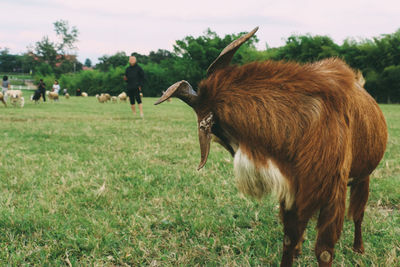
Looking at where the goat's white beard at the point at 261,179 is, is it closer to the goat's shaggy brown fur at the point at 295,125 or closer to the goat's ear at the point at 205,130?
the goat's shaggy brown fur at the point at 295,125

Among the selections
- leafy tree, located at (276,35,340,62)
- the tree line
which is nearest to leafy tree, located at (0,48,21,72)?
the tree line

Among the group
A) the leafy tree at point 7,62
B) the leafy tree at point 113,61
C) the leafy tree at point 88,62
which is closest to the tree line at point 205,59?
the leafy tree at point 113,61

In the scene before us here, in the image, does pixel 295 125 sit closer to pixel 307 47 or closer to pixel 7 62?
pixel 307 47

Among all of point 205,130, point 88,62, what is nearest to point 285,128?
point 205,130

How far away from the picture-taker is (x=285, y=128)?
5.06ft

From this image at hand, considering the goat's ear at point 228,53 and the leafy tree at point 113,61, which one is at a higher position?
the leafy tree at point 113,61

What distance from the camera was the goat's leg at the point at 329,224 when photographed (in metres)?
1.67

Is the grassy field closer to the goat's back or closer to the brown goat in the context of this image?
the brown goat

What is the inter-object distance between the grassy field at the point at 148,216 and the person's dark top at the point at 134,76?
6.55 meters

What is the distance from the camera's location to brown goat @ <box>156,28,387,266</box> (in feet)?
5.09

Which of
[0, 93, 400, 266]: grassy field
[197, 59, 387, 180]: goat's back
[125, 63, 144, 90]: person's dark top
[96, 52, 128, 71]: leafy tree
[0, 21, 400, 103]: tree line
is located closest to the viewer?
[197, 59, 387, 180]: goat's back

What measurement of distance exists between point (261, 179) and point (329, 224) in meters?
0.48

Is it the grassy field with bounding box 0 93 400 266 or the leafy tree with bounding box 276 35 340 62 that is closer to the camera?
the grassy field with bounding box 0 93 400 266

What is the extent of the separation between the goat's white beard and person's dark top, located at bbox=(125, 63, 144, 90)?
10364mm
